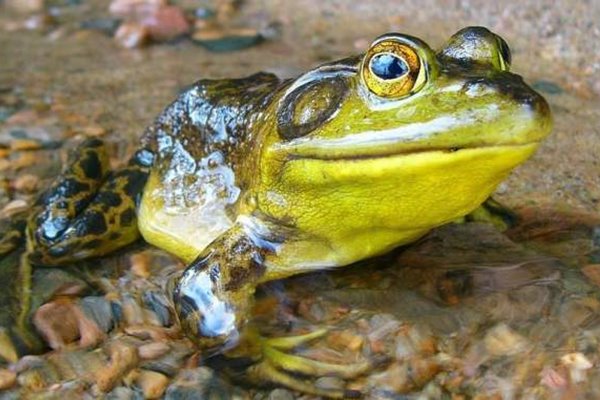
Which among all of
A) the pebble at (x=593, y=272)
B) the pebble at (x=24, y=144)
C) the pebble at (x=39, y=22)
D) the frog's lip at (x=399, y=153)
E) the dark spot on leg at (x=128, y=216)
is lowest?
the pebble at (x=24, y=144)

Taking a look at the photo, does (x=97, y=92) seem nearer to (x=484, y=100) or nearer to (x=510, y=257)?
(x=510, y=257)

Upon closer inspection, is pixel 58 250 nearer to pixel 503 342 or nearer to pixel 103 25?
pixel 503 342

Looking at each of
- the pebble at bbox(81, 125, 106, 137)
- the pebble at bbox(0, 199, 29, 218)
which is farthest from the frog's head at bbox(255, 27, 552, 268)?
the pebble at bbox(81, 125, 106, 137)

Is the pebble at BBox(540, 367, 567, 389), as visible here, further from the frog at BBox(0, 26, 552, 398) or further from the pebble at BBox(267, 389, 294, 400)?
the pebble at BBox(267, 389, 294, 400)

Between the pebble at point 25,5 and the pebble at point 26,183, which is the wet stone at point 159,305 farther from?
the pebble at point 25,5

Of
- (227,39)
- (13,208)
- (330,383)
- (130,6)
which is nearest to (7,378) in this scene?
(330,383)

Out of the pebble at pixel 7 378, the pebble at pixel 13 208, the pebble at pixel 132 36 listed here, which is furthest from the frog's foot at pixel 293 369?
the pebble at pixel 132 36
